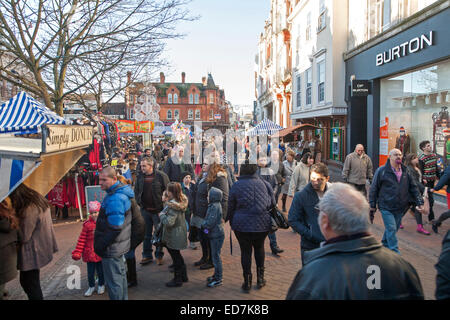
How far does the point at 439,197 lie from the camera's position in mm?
10383

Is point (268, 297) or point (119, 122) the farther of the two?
point (119, 122)

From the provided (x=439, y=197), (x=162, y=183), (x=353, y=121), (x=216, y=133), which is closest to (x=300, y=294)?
(x=162, y=183)

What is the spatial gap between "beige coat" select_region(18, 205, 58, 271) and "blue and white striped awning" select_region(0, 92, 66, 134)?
3.66ft

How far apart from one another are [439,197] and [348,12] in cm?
1062

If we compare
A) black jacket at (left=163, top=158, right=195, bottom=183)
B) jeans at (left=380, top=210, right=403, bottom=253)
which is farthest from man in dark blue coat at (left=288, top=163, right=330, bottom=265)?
black jacket at (left=163, top=158, right=195, bottom=183)

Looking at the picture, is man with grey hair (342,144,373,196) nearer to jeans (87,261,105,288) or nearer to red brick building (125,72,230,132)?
jeans (87,261,105,288)

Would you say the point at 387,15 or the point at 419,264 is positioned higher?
the point at 387,15

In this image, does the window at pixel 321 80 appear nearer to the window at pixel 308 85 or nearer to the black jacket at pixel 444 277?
the window at pixel 308 85

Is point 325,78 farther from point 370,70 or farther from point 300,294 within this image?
point 300,294

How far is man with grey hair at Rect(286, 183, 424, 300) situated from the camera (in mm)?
1727

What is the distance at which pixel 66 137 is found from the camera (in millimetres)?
4195

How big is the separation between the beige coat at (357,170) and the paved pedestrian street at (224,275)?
1.65 m

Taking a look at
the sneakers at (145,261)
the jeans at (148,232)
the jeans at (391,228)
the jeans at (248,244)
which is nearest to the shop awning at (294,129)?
the jeans at (391,228)

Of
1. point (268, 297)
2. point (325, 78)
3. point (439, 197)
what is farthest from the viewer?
point (325, 78)
